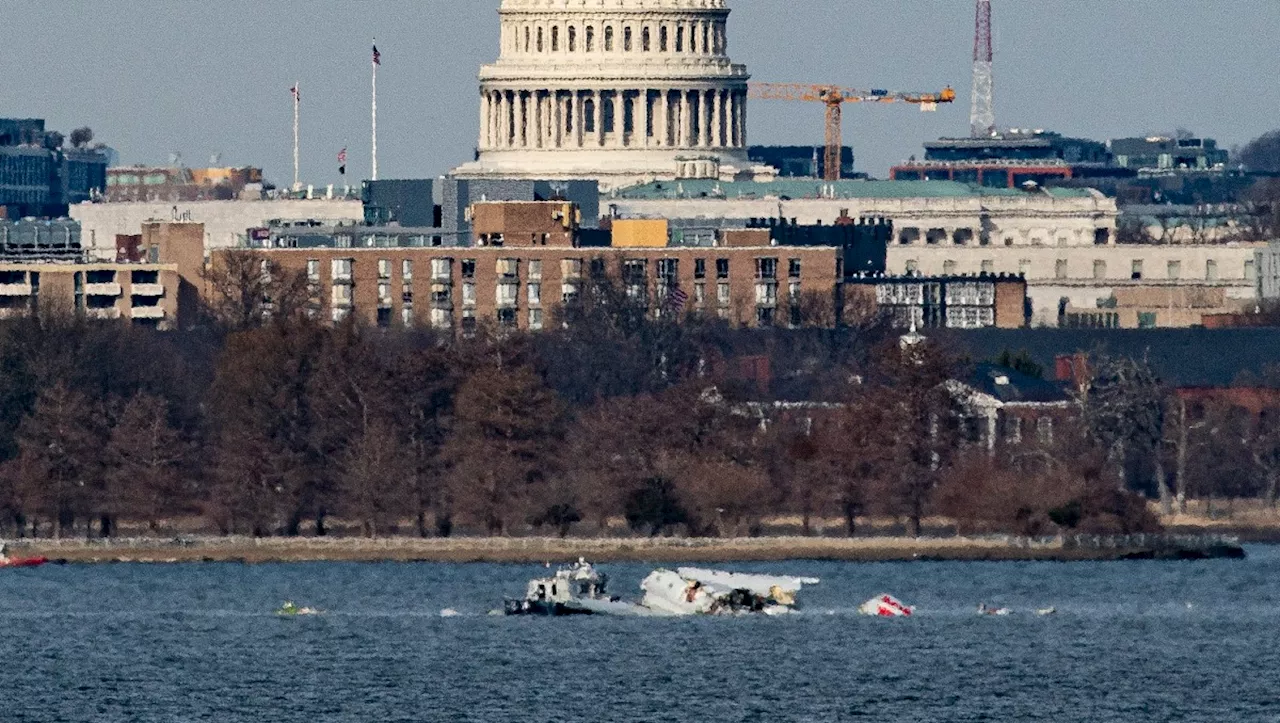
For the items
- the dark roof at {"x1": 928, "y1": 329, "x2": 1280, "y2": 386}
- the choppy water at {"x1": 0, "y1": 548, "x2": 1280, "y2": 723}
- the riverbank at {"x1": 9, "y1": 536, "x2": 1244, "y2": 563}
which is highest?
the dark roof at {"x1": 928, "y1": 329, "x2": 1280, "y2": 386}

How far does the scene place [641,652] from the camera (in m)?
116

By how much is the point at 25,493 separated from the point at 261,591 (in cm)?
1774

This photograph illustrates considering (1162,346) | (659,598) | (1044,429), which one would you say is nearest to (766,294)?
(1162,346)

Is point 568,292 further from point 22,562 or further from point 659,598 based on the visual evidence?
point 659,598

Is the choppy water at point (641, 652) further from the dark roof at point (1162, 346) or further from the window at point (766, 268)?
the window at point (766, 268)

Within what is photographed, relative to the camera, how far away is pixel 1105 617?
400ft

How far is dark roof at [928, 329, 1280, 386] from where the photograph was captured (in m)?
178

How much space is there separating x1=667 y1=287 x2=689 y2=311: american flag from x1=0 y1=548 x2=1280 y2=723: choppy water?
167 ft

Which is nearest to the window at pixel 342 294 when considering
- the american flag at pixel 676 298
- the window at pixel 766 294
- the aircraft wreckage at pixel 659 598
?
the american flag at pixel 676 298

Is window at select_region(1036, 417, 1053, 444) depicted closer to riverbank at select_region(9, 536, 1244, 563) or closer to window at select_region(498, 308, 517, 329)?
riverbank at select_region(9, 536, 1244, 563)

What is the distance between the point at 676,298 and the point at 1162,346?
17.2 meters

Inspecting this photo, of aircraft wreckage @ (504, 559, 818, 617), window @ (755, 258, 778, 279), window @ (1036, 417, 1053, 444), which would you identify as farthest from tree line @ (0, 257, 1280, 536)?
window @ (755, 258, 778, 279)

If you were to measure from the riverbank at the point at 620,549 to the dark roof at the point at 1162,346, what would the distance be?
104 ft

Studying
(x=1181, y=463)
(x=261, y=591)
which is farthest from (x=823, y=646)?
(x=1181, y=463)
